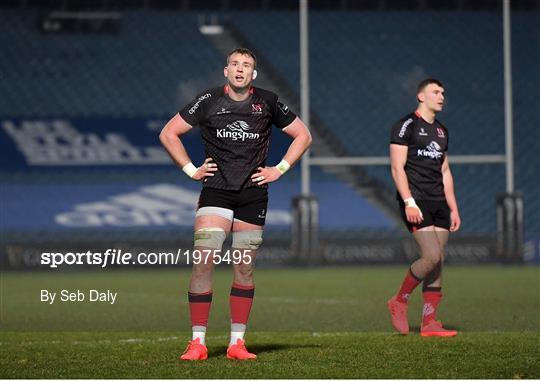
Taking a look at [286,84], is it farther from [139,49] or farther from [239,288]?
[239,288]

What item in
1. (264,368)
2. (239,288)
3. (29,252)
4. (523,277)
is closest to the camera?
(264,368)

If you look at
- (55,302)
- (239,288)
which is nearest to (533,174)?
(55,302)

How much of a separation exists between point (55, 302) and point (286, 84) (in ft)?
41.6

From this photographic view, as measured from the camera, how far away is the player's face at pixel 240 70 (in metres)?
6.61

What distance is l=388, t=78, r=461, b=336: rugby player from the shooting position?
27.2ft

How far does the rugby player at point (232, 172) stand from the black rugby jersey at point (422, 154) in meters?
1.82

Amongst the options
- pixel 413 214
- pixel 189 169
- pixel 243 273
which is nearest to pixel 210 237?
pixel 243 273

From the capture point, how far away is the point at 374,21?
24359mm

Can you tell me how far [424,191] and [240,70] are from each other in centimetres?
235

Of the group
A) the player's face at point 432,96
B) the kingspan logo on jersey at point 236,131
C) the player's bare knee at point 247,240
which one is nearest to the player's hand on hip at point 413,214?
Result: the player's face at point 432,96

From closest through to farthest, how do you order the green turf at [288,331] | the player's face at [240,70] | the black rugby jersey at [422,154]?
the green turf at [288,331], the player's face at [240,70], the black rugby jersey at [422,154]

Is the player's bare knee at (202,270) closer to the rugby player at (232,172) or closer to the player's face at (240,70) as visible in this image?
the rugby player at (232,172)

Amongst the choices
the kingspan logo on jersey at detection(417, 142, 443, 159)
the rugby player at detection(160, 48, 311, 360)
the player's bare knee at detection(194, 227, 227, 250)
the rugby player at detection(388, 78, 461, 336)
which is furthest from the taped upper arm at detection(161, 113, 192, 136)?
the kingspan logo on jersey at detection(417, 142, 443, 159)

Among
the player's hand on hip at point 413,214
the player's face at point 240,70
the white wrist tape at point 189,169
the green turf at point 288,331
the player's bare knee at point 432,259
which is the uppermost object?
the player's face at point 240,70
